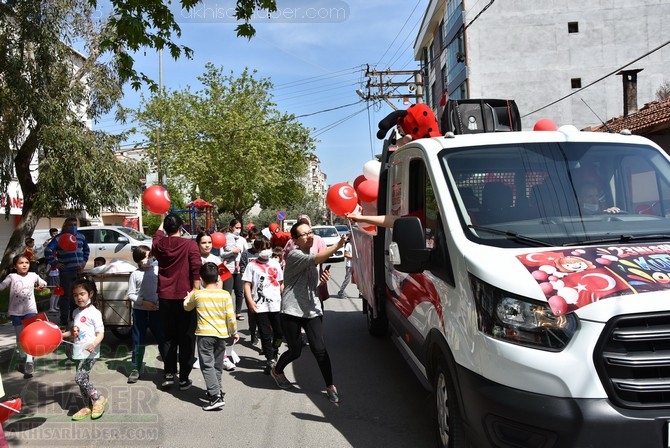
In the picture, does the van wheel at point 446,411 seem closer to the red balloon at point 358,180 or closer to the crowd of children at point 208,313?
the crowd of children at point 208,313

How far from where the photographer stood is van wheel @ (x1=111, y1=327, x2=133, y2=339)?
812 cm

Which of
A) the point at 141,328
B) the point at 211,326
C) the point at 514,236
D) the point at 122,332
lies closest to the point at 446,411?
the point at 514,236

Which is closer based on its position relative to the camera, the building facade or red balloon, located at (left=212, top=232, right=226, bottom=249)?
red balloon, located at (left=212, top=232, right=226, bottom=249)

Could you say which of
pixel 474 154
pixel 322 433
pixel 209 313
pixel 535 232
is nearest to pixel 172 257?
pixel 209 313

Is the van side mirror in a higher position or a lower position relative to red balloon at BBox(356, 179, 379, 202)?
lower

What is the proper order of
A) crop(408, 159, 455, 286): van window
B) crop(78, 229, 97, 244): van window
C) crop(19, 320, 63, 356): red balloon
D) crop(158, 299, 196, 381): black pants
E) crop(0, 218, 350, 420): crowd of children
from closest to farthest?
crop(408, 159, 455, 286): van window → crop(19, 320, 63, 356): red balloon → crop(0, 218, 350, 420): crowd of children → crop(158, 299, 196, 381): black pants → crop(78, 229, 97, 244): van window

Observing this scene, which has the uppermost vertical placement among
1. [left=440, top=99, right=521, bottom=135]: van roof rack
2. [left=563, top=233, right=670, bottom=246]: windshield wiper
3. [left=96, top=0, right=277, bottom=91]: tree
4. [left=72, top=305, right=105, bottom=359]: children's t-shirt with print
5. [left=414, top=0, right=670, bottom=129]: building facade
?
[left=414, top=0, right=670, bottom=129]: building facade

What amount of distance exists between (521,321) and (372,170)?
4.20m

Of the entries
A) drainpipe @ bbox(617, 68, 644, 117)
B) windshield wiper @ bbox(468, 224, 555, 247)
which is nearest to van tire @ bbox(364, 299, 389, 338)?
windshield wiper @ bbox(468, 224, 555, 247)

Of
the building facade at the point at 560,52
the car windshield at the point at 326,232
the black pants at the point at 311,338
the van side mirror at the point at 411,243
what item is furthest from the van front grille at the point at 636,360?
the building facade at the point at 560,52

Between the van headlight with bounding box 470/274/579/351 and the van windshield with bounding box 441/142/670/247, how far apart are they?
1.62 feet

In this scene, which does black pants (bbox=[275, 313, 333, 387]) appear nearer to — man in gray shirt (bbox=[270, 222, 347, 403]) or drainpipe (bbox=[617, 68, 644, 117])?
man in gray shirt (bbox=[270, 222, 347, 403])

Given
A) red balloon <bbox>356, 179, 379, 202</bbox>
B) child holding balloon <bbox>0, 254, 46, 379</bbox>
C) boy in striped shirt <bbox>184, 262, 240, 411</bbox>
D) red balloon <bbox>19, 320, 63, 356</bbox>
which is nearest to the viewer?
red balloon <bbox>19, 320, 63, 356</bbox>

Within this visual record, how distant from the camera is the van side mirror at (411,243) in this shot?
3.57 meters
